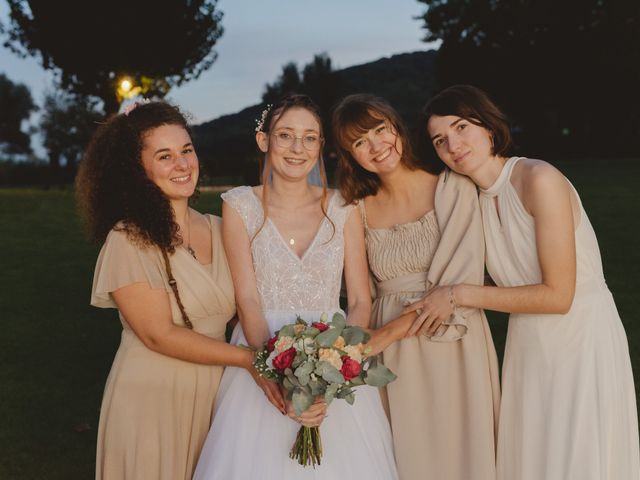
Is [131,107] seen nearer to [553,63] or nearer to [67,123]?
[67,123]

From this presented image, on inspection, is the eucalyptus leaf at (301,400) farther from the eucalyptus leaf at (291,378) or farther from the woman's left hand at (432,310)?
the woman's left hand at (432,310)

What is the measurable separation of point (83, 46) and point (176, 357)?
110 feet

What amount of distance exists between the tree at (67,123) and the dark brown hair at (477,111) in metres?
35.3

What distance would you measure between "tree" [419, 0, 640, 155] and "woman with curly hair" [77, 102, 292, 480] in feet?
122

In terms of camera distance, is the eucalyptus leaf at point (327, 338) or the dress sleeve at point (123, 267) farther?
the dress sleeve at point (123, 267)

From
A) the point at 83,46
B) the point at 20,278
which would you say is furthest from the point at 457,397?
the point at 83,46

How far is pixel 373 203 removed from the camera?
13.9 ft

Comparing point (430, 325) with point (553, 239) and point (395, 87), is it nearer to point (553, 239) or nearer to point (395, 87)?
point (553, 239)

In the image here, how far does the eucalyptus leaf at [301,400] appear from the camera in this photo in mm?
3008

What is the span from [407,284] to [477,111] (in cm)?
→ 109

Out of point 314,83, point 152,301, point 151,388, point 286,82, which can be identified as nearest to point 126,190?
point 152,301

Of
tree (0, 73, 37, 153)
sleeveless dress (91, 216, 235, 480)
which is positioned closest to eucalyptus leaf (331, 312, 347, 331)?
sleeveless dress (91, 216, 235, 480)

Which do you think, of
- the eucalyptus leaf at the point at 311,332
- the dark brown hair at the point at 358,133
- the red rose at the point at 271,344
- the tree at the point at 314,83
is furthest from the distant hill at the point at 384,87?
the eucalyptus leaf at the point at 311,332

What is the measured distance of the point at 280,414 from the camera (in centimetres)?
351
